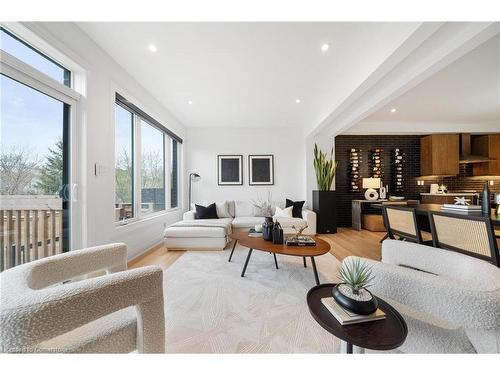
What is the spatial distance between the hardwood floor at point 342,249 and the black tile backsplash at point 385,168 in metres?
1.01

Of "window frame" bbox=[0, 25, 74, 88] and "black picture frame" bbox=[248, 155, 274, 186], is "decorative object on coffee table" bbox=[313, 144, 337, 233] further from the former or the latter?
"window frame" bbox=[0, 25, 74, 88]

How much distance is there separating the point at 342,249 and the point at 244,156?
3125 mm

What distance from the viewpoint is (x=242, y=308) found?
1771mm

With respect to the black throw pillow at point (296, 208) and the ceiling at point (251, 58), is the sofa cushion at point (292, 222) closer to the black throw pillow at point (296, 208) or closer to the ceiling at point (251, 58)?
the black throw pillow at point (296, 208)

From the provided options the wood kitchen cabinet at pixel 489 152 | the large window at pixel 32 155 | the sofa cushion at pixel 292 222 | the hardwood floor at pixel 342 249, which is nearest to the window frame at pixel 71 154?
the large window at pixel 32 155

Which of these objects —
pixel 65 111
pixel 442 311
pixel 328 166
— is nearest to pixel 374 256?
pixel 328 166

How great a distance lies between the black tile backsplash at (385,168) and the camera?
530 cm

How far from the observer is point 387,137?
211 inches

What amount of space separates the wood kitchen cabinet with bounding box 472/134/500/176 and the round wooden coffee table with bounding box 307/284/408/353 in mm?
6659

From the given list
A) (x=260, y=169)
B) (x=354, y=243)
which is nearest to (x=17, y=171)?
(x=260, y=169)

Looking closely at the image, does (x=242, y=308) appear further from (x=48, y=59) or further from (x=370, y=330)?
(x=48, y=59)

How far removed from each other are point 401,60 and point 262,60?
145cm

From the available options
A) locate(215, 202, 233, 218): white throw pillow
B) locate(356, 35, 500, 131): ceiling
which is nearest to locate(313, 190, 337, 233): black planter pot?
locate(356, 35, 500, 131): ceiling
